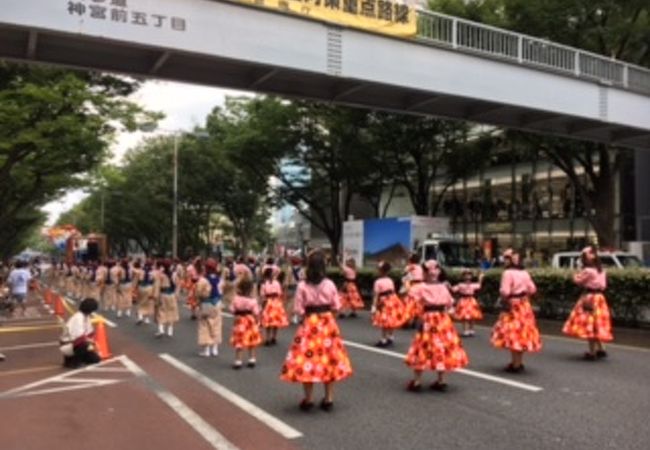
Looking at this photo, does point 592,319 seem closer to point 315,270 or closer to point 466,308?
point 466,308

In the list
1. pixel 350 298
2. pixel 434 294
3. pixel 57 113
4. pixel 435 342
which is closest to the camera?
pixel 435 342

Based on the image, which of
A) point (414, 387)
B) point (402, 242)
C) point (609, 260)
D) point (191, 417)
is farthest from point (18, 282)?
point (414, 387)

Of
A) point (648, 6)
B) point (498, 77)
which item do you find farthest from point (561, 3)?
point (498, 77)

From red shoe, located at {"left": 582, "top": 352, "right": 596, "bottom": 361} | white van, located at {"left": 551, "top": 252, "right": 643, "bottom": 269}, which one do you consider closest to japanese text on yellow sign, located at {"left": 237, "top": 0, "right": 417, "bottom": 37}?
red shoe, located at {"left": 582, "top": 352, "right": 596, "bottom": 361}

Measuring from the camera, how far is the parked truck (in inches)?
1150

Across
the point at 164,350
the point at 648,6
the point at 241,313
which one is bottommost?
the point at 164,350

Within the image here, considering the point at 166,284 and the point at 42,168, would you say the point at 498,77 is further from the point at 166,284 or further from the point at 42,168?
the point at 42,168

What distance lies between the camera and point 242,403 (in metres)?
8.95

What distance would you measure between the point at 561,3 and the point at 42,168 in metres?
18.9

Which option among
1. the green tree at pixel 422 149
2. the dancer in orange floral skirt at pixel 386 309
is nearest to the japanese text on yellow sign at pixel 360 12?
the dancer in orange floral skirt at pixel 386 309

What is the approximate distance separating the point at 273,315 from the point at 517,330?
5.61 metres

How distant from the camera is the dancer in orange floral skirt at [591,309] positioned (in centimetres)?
1173

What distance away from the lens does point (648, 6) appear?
22.4 m

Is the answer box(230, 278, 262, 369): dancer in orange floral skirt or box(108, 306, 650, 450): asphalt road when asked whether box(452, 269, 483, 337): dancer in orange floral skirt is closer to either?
box(108, 306, 650, 450): asphalt road
